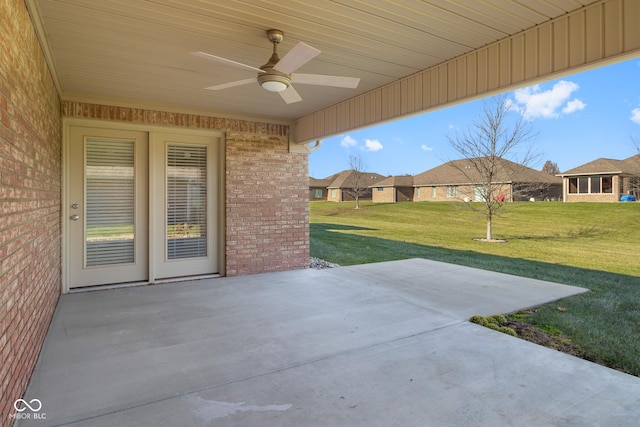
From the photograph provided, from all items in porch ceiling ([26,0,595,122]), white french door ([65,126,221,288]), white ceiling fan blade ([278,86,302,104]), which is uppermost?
porch ceiling ([26,0,595,122])

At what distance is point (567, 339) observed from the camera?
3.51 metres

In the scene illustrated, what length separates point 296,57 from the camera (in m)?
2.87

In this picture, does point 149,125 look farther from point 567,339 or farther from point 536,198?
point 536,198

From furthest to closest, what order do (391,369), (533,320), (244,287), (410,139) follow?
(410,139), (244,287), (533,320), (391,369)

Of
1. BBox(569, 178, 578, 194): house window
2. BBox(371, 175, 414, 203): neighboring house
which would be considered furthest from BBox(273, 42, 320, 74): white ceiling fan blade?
BBox(371, 175, 414, 203): neighboring house

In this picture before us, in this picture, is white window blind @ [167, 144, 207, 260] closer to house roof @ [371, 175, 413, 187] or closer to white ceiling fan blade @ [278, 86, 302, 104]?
white ceiling fan blade @ [278, 86, 302, 104]

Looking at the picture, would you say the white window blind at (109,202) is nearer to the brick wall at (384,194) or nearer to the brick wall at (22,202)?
the brick wall at (22,202)

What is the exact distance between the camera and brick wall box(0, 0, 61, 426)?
1988 mm

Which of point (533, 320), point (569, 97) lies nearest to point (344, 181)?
point (569, 97)

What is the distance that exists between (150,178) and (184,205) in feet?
2.24

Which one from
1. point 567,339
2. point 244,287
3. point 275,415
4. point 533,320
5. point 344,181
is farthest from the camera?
point 344,181

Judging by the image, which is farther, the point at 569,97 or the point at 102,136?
the point at 569,97

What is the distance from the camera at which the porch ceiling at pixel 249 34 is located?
289 centimetres

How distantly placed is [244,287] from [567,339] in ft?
13.4
